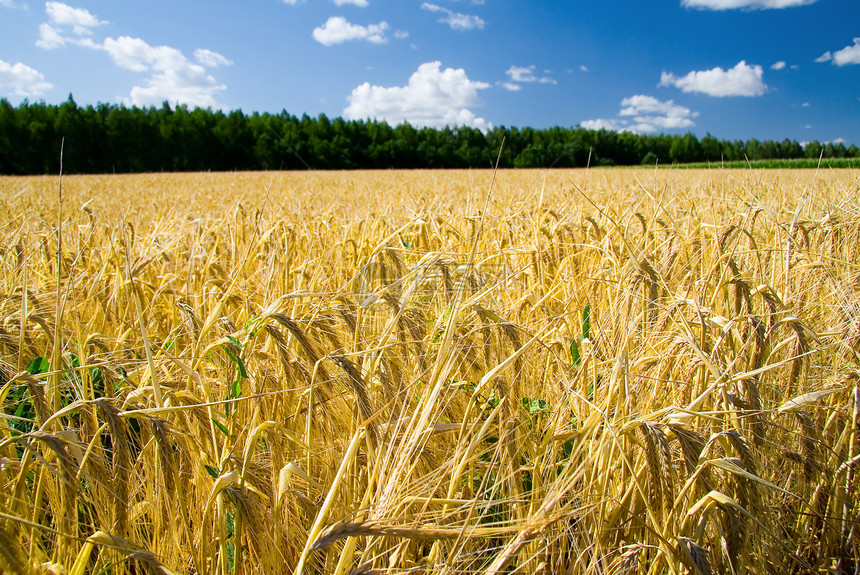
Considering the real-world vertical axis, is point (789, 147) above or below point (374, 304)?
above

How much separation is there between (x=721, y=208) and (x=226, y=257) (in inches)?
120

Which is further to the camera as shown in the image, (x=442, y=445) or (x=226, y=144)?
(x=226, y=144)

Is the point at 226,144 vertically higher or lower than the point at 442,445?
higher

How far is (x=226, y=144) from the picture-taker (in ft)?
141

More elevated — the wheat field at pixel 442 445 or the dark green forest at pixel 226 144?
the dark green forest at pixel 226 144

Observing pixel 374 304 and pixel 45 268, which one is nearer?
pixel 374 304

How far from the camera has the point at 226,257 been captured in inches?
106

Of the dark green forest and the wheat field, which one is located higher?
the dark green forest

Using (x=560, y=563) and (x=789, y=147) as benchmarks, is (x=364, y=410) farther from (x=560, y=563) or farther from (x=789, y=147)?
(x=789, y=147)

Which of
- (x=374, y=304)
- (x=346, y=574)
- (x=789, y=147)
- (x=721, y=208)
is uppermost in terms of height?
(x=789, y=147)

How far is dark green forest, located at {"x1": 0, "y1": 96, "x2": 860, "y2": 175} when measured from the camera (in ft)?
129

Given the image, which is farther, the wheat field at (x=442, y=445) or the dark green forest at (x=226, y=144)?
the dark green forest at (x=226, y=144)

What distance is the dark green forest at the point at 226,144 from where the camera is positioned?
3922 centimetres

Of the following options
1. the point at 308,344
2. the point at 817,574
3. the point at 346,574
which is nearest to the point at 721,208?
the point at 817,574
